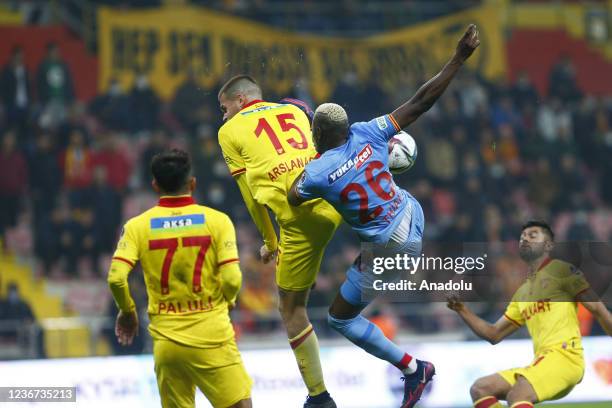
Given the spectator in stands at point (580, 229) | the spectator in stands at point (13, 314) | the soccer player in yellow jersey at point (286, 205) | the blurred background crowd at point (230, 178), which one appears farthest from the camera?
the spectator in stands at point (580, 229)

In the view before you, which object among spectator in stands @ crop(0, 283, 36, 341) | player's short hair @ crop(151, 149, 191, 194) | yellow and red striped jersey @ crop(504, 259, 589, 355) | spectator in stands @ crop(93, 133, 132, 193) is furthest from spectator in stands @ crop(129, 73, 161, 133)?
player's short hair @ crop(151, 149, 191, 194)

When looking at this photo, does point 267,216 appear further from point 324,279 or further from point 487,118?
point 487,118

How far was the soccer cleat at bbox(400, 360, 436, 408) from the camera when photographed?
8.59m

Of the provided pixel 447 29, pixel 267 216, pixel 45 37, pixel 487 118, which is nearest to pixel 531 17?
pixel 447 29

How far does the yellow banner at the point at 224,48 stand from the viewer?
1930cm

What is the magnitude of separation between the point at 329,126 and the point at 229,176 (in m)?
8.80

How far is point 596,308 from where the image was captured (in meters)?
8.00

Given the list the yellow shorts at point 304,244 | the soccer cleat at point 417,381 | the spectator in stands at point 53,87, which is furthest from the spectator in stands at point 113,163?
the soccer cleat at point 417,381

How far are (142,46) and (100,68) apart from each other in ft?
2.66

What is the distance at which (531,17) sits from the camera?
76.4 ft

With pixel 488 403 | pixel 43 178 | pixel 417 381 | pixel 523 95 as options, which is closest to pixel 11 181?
pixel 43 178

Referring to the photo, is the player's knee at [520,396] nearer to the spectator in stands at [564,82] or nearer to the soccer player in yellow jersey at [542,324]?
the soccer player in yellow jersey at [542,324]

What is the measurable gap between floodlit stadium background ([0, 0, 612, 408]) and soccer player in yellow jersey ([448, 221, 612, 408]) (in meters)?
4.25

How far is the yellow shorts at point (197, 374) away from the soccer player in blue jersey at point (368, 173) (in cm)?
145
